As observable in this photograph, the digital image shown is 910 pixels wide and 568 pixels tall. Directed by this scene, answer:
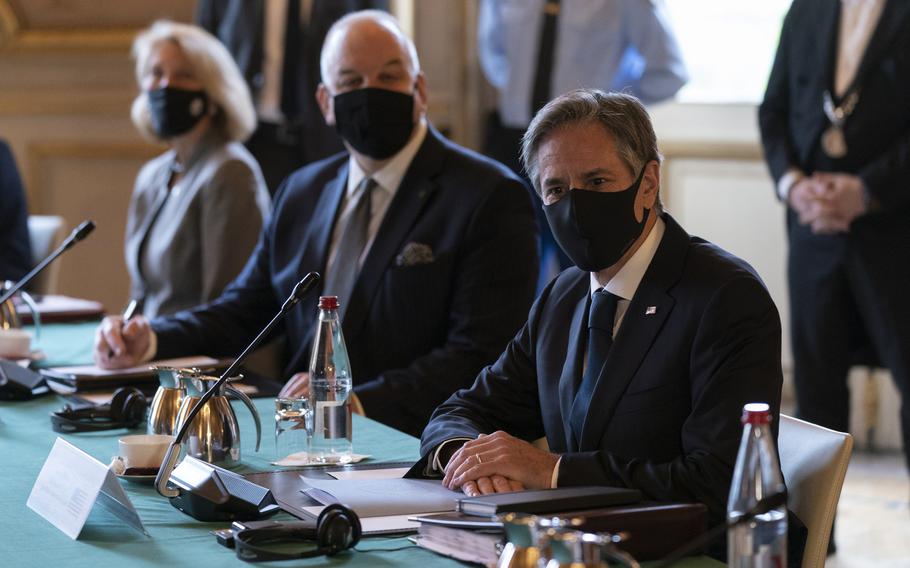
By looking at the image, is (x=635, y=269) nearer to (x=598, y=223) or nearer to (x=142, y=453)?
(x=598, y=223)

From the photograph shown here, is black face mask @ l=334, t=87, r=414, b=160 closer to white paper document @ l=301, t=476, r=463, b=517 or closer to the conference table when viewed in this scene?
the conference table

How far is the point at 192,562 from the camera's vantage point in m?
1.67

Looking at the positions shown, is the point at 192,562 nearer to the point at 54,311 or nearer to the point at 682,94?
the point at 54,311

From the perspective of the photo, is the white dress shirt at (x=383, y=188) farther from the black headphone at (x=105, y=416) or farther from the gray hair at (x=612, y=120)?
the gray hair at (x=612, y=120)

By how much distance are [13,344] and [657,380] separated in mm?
1808

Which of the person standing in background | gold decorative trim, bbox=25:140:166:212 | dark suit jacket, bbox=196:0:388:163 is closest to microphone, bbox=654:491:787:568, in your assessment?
the person standing in background

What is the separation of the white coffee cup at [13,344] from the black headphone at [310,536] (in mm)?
1771

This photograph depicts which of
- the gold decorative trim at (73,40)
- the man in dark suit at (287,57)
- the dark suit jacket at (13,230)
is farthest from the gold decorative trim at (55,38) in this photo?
the dark suit jacket at (13,230)

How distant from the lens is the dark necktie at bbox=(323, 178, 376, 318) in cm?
337

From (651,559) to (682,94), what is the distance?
4.68 m

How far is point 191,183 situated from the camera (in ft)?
14.1

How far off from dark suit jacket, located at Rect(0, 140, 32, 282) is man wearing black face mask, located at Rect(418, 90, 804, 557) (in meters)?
2.82

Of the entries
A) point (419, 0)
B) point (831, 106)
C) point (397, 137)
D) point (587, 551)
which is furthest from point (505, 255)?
point (419, 0)

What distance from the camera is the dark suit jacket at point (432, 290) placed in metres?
3.20
